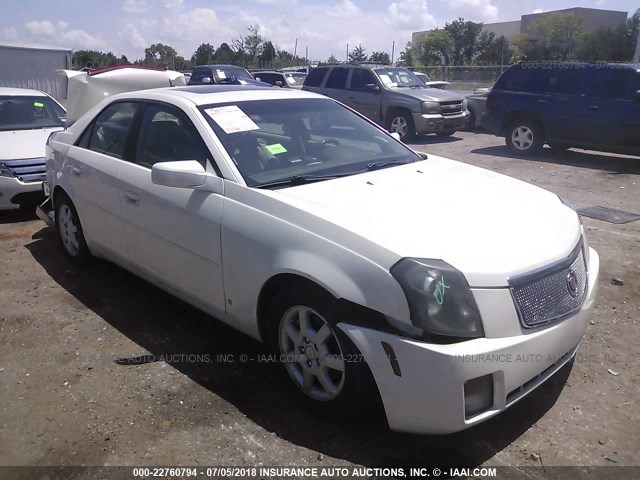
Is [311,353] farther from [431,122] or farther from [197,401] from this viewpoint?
[431,122]

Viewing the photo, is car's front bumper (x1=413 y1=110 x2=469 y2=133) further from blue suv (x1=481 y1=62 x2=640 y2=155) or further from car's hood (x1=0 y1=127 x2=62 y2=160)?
car's hood (x1=0 y1=127 x2=62 y2=160)

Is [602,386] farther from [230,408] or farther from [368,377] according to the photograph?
[230,408]

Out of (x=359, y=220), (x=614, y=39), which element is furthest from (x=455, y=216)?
(x=614, y=39)

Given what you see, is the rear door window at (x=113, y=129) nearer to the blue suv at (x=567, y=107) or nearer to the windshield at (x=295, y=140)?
the windshield at (x=295, y=140)

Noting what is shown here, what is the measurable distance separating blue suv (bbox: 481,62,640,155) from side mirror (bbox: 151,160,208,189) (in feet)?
29.4

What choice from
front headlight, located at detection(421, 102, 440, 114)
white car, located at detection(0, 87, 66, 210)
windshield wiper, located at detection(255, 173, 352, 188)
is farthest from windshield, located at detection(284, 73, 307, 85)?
windshield wiper, located at detection(255, 173, 352, 188)

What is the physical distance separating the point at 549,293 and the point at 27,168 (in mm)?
6270

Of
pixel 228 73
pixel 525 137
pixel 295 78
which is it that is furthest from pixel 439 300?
pixel 295 78

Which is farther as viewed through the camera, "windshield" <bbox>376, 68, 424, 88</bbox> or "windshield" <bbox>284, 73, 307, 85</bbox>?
"windshield" <bbox>284, 73, 307, 85</bbox>

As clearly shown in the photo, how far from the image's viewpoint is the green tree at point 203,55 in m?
50.2

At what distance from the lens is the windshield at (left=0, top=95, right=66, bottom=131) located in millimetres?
7922

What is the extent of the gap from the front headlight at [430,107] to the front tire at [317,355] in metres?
10.8

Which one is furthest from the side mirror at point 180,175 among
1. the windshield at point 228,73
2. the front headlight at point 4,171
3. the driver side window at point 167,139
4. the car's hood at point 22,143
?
the windshield at point 228,73

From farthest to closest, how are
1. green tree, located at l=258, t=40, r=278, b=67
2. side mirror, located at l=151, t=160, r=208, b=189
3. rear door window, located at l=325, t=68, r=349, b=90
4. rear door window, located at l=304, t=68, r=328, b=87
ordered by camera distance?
green tree, located at l=258, t=40, r=278, b=67 → rear door window, located at l=304, t=68, r=328, b=87 → rear door window, located at l=325, t=68, r=349, b=90 → side mirror, located at l=151, t=160, r=208, b=189
